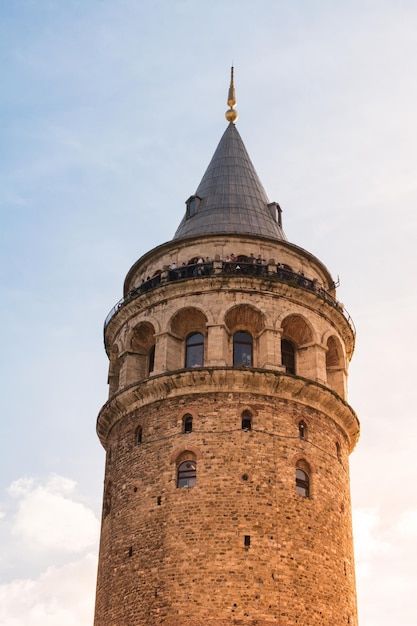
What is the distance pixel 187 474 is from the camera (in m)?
32.3

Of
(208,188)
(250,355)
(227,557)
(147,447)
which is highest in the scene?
(208,188)

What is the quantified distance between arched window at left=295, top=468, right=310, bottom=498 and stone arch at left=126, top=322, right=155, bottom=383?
7806 millimetres

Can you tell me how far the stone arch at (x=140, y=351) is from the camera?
37.0 m

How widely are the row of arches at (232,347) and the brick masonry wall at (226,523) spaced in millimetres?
1873

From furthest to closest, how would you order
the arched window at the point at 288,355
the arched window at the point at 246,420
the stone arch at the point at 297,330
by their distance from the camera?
the stone arch at the point at 297,330, the arched window at the point at 288,355, the arched window at the point at 246,420

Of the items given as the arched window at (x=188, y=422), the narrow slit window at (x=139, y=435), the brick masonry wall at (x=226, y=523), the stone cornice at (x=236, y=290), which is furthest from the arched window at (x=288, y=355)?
the narrow slit window at (x=139, y=435)

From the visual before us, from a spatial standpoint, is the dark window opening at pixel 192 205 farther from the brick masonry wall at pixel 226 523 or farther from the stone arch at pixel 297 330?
the brick masonry wall at pixel 226 523

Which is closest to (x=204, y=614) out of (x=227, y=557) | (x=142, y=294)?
(x=227, y=557)

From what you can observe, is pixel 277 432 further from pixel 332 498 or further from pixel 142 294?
pixel 142 294

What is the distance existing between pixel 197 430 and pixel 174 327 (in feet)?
16.9

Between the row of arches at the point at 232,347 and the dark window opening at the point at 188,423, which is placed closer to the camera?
the dark window opening at the point at 188,423

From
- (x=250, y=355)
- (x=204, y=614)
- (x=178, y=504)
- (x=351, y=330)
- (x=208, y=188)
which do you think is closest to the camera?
(x=204, y=614)

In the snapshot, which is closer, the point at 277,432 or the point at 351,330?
the point at 277,432

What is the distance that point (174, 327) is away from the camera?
36312 mm
